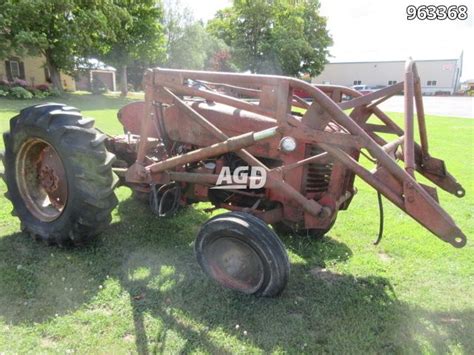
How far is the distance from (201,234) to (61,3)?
2027cm

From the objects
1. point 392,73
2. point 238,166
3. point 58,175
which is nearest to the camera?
point 238,166

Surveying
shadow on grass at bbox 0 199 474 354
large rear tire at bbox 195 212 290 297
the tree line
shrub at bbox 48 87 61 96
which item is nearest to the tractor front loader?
large rear tire at bbox 195 212 290 297

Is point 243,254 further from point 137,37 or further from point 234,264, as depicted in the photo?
point 137,37

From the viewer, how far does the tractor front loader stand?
2.82m

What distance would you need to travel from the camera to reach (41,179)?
3881 millimetres

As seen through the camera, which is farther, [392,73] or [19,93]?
[392,73]

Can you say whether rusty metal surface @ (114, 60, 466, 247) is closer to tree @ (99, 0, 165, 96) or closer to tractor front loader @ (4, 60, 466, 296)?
tractor front loader @ (4, 60, 466, 296)

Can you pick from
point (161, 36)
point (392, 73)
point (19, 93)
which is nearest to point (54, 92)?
point (19, 93)

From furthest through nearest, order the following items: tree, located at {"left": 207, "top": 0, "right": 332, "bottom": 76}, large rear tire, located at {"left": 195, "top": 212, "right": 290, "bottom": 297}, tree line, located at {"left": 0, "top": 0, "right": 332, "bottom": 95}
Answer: tree, located at {"left": 207, "top": 0, "right": 332, "bottom": 76}
tree line, located at {"left": 0, "top": 0, "right": 332, "bottom": 95}
large rear tire, located at {"left": 195, "top": 212, "right": 290, "bottom": 297}

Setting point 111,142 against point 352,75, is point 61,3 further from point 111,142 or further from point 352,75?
point 352,75

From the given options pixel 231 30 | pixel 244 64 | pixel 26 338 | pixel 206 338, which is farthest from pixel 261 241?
pixel 231 30

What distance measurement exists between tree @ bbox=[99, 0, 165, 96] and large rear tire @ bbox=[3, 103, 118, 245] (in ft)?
74.1

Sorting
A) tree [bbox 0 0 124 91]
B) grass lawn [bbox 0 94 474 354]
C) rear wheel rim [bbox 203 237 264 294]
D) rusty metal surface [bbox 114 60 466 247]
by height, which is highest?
tree [bbox 0 0 124 91]

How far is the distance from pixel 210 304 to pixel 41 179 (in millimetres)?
2153
